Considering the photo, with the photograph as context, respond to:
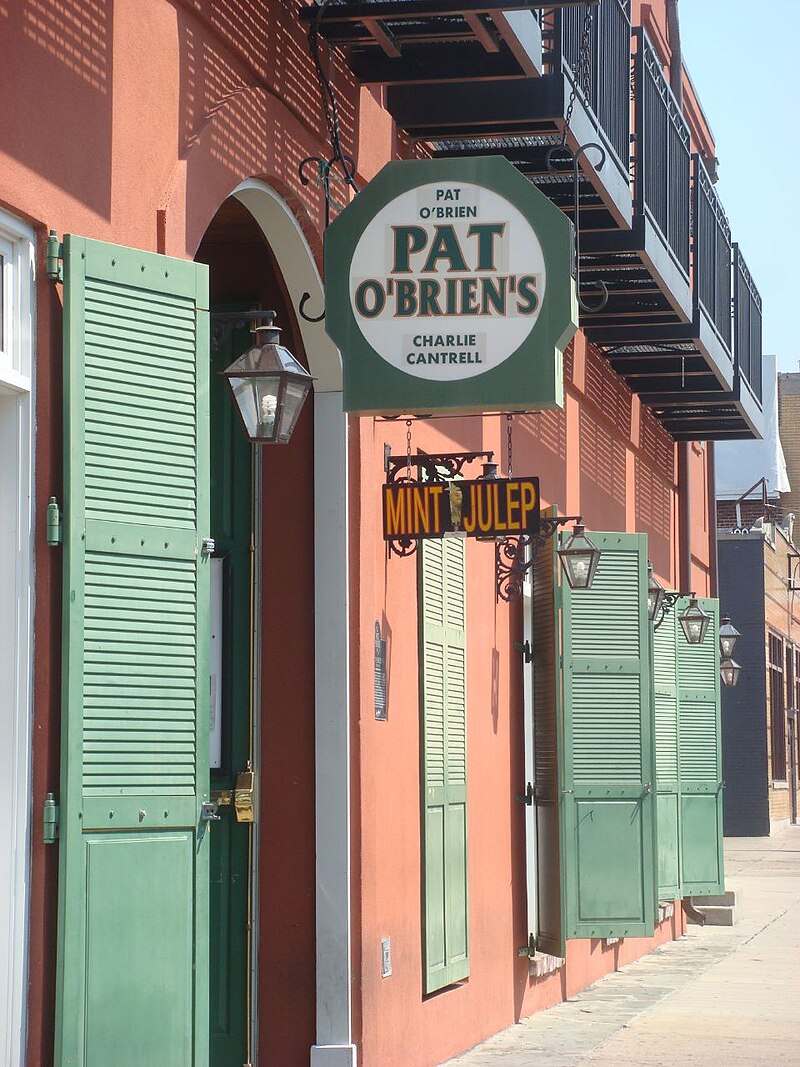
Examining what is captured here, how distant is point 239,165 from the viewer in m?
6.73

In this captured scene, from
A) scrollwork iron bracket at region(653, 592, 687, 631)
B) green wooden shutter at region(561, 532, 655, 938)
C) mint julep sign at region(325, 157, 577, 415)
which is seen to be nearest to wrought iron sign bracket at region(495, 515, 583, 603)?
green wooden shutter at region(561, 532, 655, 938)

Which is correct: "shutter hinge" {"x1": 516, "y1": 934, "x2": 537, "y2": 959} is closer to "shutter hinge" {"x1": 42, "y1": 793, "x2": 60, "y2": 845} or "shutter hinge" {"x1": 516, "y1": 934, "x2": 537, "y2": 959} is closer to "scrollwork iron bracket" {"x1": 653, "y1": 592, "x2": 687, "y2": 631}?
"scrollwork iron bracket" {"x1": 653, "y1": 592, "x2": 687, "y2": 631}

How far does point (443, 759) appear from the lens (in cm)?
921

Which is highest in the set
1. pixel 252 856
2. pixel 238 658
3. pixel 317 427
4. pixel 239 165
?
pixel 239 165

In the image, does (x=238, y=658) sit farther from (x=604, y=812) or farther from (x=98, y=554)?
(x=604, y=812)

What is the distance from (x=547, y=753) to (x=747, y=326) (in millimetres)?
5280

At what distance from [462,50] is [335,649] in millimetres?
2627

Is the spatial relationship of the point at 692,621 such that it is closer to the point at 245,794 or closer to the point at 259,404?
the point at 245,794

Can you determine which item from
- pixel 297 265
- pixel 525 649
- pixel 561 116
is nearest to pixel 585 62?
pixel 561 116

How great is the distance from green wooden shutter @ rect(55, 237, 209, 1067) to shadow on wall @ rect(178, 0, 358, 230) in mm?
889

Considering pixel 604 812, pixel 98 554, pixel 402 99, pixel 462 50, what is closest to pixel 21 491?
pixel 98 554

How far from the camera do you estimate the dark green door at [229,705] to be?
781 cm

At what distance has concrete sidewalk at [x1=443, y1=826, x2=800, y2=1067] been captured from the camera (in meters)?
9.37

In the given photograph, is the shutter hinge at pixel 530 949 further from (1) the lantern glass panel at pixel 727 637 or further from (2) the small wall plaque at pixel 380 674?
(1) the lantern glass panel at pixel 727 637
